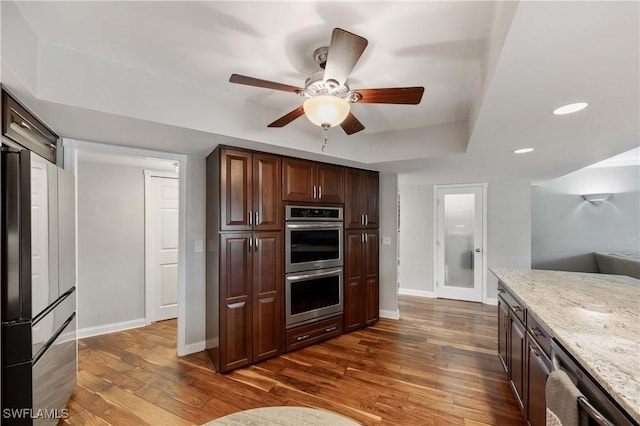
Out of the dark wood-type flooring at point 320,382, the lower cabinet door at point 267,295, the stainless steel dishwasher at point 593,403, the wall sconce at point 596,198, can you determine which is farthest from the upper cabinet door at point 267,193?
the wall sconce at point 596,198

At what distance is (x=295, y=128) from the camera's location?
281cm

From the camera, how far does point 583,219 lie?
525 centimetres

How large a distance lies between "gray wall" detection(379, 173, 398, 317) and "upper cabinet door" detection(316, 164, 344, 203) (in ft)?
3.17

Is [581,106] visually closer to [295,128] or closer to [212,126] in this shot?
[295,128]

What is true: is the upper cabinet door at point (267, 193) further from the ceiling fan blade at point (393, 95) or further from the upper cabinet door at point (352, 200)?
the ceiling fan blade at point (393, 95)

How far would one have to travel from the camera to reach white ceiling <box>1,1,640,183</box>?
1205 millimetres

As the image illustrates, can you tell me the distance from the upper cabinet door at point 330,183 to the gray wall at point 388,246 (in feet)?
3.17

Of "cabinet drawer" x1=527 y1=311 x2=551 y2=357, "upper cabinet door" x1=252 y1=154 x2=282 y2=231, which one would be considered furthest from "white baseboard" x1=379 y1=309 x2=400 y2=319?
"cabinet drawer" x1=527 y1=311 x2=551 y2=357

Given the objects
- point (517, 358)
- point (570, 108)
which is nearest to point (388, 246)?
point (517, 358)

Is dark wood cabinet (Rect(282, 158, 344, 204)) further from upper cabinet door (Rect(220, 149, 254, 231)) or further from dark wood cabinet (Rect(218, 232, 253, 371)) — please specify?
dark wood cabinet (Rect(218, 232, 253, 371))

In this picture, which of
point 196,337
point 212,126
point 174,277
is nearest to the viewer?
point 212,126

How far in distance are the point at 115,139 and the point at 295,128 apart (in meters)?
1.57

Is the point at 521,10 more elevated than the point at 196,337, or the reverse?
the point at 521,10

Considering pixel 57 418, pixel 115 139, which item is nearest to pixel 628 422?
pixel 57 418
